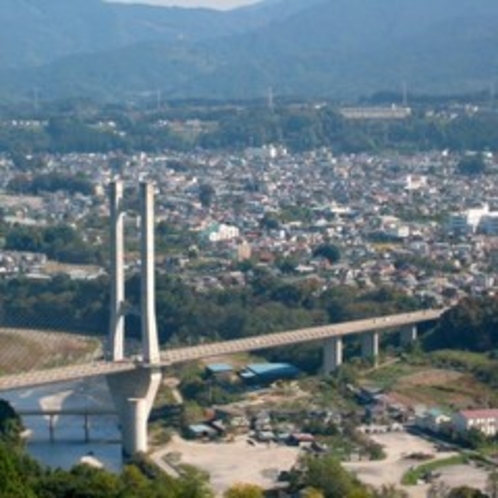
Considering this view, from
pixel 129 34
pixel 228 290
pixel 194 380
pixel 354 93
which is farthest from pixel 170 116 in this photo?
pixel 129 34

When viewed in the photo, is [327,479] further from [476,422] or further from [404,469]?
[476,422]

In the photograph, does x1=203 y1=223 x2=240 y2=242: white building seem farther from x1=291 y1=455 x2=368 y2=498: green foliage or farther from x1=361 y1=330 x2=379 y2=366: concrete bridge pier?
x1=291 y1=455 x2=368 y2=498: green foliage

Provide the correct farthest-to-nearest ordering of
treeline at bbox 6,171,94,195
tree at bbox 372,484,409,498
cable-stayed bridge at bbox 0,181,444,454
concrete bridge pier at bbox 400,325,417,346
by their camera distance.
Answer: treeline at bbox 6,171,94,195, concrete bridge pier at bbox 400,325,417,346, cable-stayed bridge at bbox 0,181,444,454, tree at bbox 372,484,409,498

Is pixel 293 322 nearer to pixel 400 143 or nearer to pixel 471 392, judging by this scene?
pixel 471 392

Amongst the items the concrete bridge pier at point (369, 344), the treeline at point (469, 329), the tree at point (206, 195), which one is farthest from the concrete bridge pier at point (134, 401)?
the tree at point (206, 195)

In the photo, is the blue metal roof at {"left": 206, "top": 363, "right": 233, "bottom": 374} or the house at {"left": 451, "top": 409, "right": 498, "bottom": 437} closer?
the house at {"left": 451, "top": 409, "right": 498, "bottom": 437}

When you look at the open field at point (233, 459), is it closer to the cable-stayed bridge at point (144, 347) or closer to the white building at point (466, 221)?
the cable-stayed bridge at point (144, 347)

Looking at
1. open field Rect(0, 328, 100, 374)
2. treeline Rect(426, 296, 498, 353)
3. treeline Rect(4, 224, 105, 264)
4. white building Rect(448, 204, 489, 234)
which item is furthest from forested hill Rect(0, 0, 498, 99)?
treeline Rect(426, 296, 498, 353)
